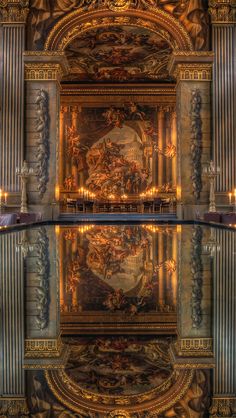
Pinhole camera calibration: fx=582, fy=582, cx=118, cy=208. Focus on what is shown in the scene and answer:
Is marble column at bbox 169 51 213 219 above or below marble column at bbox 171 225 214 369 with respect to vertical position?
above

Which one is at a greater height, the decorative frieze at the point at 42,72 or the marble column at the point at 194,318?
the decorative frieze at the point at 42,72

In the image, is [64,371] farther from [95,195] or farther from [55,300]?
[95,195]

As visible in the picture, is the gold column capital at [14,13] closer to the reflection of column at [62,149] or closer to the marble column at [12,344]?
the reflection of column at [62,149]

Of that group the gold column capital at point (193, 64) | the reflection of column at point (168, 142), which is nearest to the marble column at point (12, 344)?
the gold column capital at point (193, 64)

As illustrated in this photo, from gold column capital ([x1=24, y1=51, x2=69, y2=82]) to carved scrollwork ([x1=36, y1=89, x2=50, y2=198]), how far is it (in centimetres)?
58

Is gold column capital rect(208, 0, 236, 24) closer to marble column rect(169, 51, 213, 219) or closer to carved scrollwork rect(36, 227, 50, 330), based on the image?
marble column rect(169, 51, 213, 219)

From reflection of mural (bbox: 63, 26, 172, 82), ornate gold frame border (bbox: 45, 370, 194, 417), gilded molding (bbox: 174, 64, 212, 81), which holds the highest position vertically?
reflection of mural (bbox: 63, 26, 172, 82)

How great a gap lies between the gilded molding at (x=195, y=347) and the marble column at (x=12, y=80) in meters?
18.6

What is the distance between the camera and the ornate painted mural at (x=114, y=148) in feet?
114

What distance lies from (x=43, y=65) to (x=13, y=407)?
66.2 feet

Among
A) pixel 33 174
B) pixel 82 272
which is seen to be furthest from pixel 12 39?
pixel 82 272

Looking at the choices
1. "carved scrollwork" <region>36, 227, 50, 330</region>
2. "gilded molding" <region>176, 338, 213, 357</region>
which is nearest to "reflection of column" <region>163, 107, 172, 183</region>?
"carved scrollwork" <region>36, 227, 50, 330</region>

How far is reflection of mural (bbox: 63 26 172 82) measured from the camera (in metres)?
26.3

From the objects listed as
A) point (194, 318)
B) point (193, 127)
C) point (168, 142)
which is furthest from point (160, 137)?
point (194, 318)
